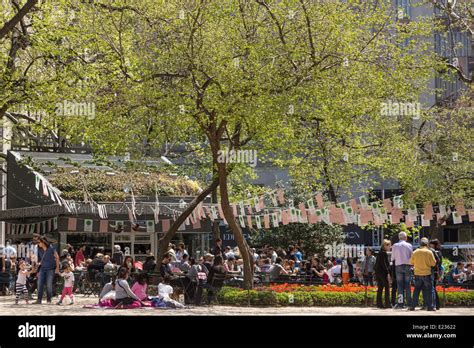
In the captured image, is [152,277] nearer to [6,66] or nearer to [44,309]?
[44,309]

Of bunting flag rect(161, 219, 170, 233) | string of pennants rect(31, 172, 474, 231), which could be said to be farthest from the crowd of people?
bunting flag rect(161, 219, 170, 233)

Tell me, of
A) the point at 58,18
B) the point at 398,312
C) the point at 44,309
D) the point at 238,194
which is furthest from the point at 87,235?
the point at 398,312

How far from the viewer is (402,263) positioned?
944 inches

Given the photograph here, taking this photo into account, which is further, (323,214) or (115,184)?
(115,184)

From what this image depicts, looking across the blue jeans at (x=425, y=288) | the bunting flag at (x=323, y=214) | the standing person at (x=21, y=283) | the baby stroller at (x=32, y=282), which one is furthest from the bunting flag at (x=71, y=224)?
the blue jeans at (x=425, y=288)

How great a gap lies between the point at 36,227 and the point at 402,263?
19.8m

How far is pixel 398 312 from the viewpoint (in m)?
23.3

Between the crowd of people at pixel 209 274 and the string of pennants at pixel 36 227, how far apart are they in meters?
1.84

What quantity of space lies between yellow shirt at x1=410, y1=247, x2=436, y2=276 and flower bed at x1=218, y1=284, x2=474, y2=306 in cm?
390

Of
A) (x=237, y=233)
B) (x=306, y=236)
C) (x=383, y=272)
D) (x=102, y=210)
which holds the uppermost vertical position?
(x=102, y=210)

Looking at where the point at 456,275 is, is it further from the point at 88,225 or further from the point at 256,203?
the point at 88,225

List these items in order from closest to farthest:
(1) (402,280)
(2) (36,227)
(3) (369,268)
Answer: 1. (1) (402,280)
2. (3) (369,268)
3. (2) (36,227)

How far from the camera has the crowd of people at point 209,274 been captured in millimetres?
23969

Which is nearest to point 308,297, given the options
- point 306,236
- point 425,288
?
point 425,288
